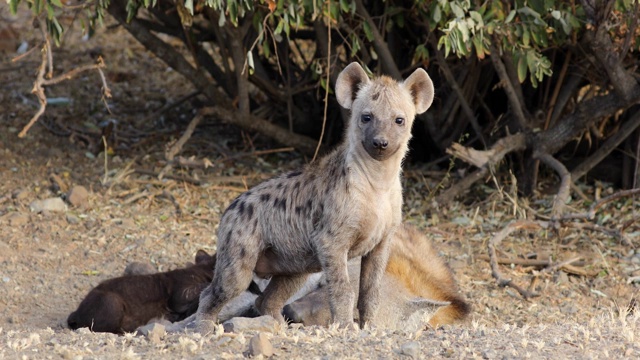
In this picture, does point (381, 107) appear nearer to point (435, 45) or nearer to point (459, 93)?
point (435, 45)

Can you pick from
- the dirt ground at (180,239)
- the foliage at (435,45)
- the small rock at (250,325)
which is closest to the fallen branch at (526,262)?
the dirt ground at (180,239)

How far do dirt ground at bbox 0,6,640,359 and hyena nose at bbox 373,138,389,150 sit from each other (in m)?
0.93

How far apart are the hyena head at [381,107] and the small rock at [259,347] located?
4.36 feet

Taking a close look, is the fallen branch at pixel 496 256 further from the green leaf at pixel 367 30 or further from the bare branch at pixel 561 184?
the green leaf at pixel 367 30

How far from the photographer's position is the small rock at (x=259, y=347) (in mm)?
3896

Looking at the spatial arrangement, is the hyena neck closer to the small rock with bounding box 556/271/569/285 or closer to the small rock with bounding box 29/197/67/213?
the small rock with bounding box 556/271/569/285

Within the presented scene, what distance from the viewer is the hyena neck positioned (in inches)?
196

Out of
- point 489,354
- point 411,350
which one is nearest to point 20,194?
point 411,350

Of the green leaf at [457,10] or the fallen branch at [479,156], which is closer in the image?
the green leaf at [457,10]

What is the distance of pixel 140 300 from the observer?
583 cm

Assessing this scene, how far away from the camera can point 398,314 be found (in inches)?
223

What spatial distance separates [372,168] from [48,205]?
360cm

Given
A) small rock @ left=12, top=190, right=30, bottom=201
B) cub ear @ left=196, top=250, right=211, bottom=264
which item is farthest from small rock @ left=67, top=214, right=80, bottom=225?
cub ear @ left=196, top=250, right=211, bottom=264

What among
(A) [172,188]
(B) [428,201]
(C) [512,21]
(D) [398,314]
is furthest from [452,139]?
(D) [398,314]
